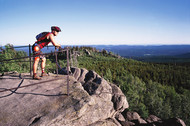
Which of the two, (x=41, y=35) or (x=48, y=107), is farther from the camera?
(x=41, y=35)

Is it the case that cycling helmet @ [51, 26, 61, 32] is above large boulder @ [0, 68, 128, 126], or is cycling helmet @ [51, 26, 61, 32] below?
above

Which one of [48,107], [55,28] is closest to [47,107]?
[48,107]

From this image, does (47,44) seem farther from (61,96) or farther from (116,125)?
(116,125)

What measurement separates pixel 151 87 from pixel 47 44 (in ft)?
205

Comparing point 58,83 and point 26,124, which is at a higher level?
point 58,83

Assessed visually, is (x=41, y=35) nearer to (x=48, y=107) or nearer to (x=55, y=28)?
(x=55, y=28)

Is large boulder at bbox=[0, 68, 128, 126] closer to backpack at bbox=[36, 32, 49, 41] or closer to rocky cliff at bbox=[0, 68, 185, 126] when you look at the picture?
rocky cliff at bbox=[0, 68, 185, 126]

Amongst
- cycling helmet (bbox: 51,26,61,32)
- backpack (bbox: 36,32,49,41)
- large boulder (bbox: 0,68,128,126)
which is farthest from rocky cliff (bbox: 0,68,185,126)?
cycling helmet (bbox: 51,26,61,32)

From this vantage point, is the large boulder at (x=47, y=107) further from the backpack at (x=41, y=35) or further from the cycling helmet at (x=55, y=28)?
the cycling helmet at (x=55, y=28)

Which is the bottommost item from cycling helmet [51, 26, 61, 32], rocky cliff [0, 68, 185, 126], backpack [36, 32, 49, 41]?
rocky cliff [0, 68, 185, 126]

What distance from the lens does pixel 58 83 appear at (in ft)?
24.0

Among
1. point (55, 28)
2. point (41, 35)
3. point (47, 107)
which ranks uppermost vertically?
point (55, 28)

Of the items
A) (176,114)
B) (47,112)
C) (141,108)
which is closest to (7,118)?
(47,112)

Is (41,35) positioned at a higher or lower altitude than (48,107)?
higher
